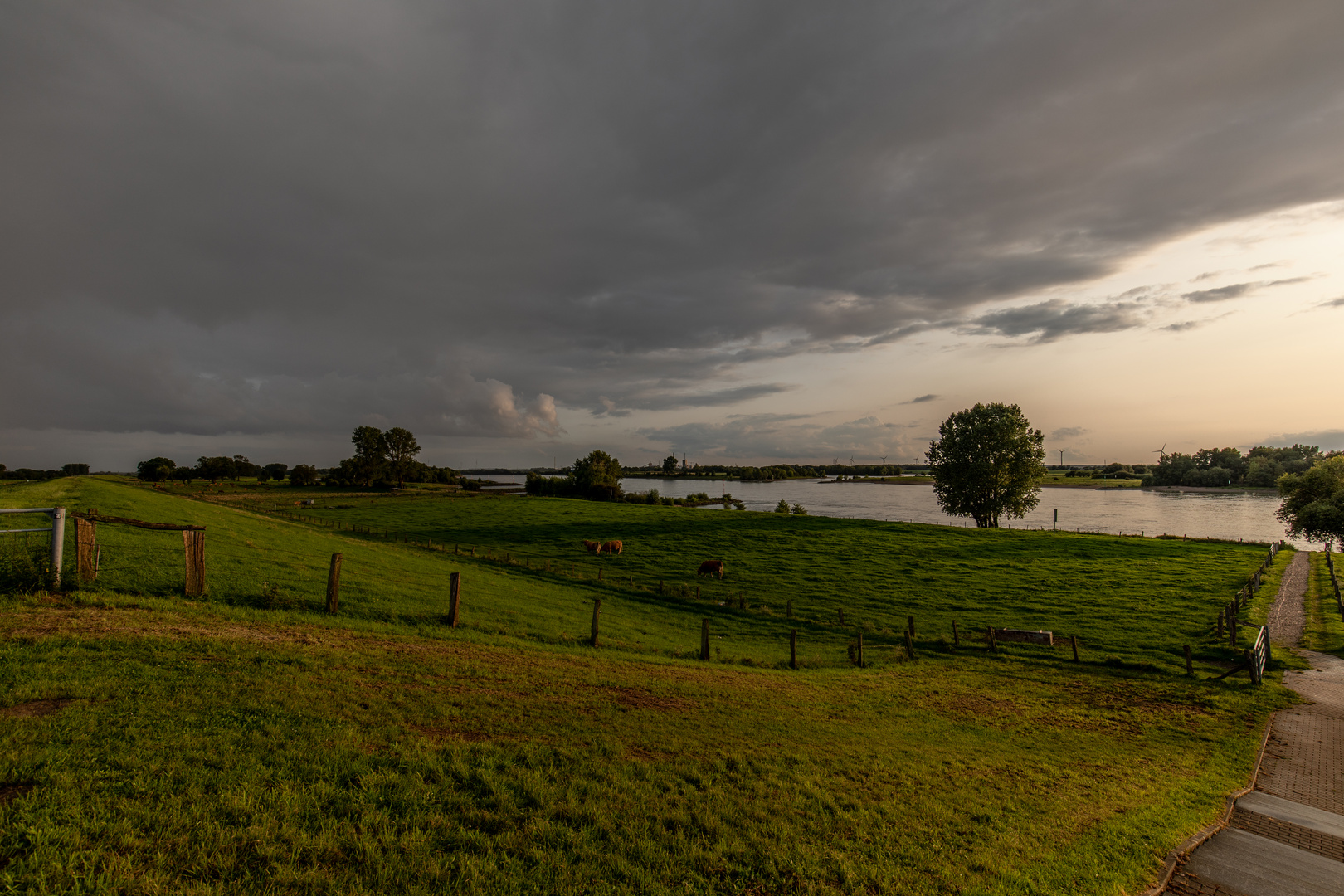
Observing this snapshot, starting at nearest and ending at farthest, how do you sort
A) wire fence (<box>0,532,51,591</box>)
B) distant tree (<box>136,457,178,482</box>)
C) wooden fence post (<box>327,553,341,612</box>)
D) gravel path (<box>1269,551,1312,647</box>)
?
wire fence (<box>0,532,51,591</box>) < wooden fence post (<box>327,553,341,612</box>) < gravel path (<box>1269,551,1312,647</box>) < distant tree (<box>136,457,178,482</box>)

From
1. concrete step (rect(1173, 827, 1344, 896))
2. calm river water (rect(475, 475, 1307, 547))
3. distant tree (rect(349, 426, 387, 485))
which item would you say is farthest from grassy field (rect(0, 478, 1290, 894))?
distant tree (rect(349, 426, 387, 485))

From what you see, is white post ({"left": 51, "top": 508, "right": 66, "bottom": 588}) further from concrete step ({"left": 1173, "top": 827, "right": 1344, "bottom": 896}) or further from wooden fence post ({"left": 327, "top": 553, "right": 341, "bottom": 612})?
concrete step ({"left": 1173, "top": 827, "right": 1344, "bottom": 896})

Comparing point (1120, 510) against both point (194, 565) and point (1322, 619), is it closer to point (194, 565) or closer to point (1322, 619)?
point (1322, 619)

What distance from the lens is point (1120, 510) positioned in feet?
352

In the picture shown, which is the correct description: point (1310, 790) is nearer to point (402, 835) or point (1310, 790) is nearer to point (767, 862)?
point (767, 862)

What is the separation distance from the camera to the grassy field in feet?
18.2

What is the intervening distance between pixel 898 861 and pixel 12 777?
1033 cm

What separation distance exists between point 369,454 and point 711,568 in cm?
11766

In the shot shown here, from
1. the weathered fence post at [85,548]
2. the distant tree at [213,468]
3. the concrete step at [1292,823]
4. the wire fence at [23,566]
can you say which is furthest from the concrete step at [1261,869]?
the distant tree at [213,468]

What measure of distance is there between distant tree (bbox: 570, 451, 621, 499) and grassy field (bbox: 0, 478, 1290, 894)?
88357 millimetres

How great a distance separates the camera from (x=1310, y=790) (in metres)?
12.5

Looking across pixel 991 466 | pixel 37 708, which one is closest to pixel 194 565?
pixel 37 708

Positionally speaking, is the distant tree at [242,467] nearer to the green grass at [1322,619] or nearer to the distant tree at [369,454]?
the distant tree at [369,454]

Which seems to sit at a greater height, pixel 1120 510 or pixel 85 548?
pixel 85 548
